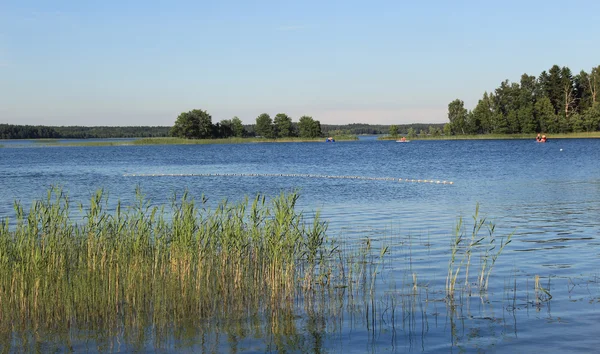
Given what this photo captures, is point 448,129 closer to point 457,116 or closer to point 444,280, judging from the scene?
point 457,116

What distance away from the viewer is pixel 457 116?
172875 mm

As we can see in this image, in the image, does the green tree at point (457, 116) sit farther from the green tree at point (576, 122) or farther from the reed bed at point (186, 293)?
the reed bed at point (186, 293)

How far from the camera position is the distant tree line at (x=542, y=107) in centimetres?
14288

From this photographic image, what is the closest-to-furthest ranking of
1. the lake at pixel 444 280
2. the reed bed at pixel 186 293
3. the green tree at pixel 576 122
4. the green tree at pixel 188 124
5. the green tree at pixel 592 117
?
the lake at pixel 444 280 < the reed bed at pixel 186 293 < the green tree at pixel 592 117 < the green tree at pixel 576 122 < the green tree at pixel 188 124

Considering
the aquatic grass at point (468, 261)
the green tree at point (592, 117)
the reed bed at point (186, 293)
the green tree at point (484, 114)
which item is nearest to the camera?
the reed bed at point (186, 293)

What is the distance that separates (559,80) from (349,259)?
15009cm

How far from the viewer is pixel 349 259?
15344mm

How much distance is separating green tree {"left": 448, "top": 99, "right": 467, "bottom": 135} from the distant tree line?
255mm

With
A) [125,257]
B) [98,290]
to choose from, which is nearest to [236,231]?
[125,257]

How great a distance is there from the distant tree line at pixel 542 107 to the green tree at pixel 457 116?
255 mm

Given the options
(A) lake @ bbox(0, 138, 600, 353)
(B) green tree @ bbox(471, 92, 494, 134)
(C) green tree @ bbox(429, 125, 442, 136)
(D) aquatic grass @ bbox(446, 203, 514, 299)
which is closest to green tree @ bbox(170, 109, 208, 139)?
(C) green tree @ bbox(429, 125, 442, 136)

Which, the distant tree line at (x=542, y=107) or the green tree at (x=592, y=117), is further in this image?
the distant tree line at (x=542, y=107)

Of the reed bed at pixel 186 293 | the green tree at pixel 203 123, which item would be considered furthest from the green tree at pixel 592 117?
the reed bed at pixel 186 293

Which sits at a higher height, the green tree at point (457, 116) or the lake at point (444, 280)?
the green tree at point (457, 116)
